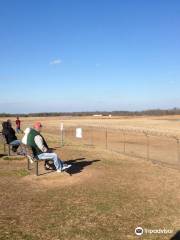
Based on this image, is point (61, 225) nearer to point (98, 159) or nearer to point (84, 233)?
point (84, 233)

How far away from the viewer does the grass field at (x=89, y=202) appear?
297 inches

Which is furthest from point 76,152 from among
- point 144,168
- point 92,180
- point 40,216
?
point 40,216

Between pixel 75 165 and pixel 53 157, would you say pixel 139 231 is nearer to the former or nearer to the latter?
pixel 53 157

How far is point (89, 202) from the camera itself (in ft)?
31.0

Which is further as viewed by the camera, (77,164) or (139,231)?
(77,164)

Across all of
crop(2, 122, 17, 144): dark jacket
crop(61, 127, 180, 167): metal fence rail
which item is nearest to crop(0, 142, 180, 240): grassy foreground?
crop(2, 122, 17, 144): dark jacket

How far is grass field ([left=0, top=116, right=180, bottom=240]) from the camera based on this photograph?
7.53 meters

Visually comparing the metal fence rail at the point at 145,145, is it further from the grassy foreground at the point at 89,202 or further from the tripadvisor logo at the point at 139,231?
the tripadvisor logo at the point at 139,231

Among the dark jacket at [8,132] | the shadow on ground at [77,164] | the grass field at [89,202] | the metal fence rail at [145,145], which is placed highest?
the dark jacket at [8,132]

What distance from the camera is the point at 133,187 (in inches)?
440

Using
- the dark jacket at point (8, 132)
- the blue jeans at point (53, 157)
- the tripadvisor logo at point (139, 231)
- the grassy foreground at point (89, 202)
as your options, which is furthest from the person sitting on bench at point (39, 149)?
the tripadvisor logo at point (139, 231)

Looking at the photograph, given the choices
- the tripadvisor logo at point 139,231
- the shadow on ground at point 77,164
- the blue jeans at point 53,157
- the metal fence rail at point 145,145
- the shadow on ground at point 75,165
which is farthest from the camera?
the metal fence rail at point 145,145

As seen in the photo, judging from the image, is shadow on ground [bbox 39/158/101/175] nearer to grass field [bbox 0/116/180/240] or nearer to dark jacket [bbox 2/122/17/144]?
grass field [bbox 0/116/180/240]

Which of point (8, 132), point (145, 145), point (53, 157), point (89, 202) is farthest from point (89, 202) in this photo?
point (145, 145)
